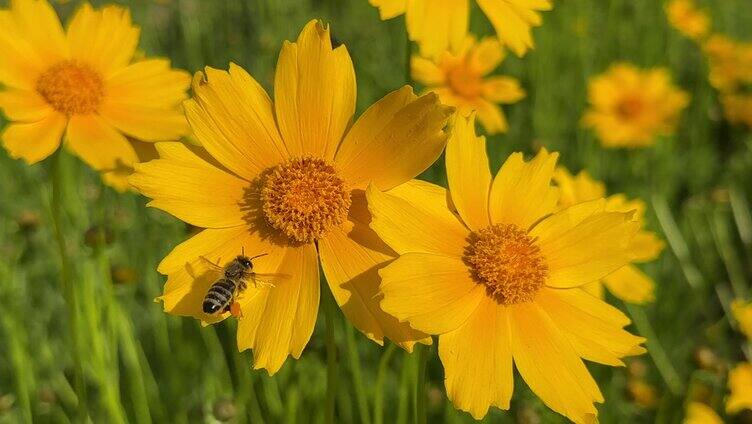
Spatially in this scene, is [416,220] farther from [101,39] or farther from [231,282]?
[101,39]

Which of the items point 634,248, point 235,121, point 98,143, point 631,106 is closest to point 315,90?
point 235,121

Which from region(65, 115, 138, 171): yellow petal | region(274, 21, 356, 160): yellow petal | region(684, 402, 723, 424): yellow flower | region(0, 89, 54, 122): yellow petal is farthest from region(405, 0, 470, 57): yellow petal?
region(684, 402, 723, 424): yellow flower

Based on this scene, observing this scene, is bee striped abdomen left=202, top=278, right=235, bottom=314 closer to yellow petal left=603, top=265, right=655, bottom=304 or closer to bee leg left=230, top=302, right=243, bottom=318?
bee leg left=230, top=302, right=243, bottom=318

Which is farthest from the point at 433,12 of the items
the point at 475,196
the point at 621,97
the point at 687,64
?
the point at 687,64

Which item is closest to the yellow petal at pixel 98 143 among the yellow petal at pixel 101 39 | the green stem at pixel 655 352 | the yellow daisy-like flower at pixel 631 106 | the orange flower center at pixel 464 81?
the yellow petal at pixel 101 39

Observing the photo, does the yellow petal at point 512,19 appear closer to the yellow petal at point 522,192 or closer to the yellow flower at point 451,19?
the yellow flower at point 451,19

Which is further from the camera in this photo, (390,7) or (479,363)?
(390,7)

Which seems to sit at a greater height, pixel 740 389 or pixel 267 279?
pixel 267 279
